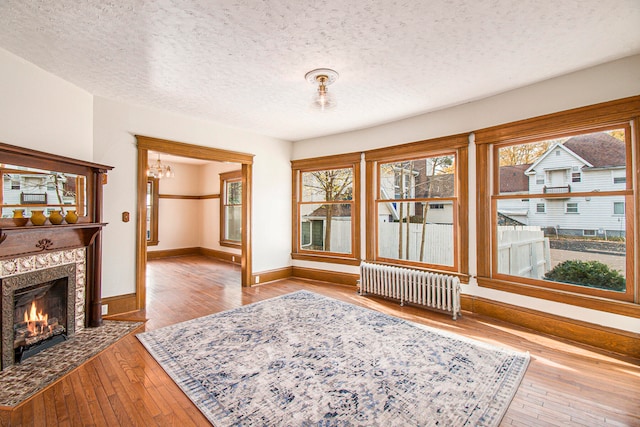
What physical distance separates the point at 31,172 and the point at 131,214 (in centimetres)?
124

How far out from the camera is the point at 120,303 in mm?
3812

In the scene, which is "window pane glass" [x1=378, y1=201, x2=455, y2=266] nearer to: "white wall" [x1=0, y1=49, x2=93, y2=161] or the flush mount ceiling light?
the flush mount ceiling light

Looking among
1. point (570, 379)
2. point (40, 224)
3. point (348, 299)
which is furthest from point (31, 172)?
point (570, 379)

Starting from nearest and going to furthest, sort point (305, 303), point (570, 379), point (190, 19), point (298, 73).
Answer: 1. point (190, 19)
2. point (570, 379)
3. point (298, 73)
4. point (305, 303)

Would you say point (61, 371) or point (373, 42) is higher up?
point (373, 42)

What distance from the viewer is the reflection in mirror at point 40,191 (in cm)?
261

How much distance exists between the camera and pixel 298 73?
10.0 ft

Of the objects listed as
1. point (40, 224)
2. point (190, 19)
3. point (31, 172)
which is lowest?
point (40, 224)

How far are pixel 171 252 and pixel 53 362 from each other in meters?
6.27

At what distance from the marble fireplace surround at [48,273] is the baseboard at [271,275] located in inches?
103

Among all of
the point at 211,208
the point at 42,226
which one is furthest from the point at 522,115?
the point at 211,208

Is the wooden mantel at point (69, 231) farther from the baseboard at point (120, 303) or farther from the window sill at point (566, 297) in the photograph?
the window sill at point (566, 297)

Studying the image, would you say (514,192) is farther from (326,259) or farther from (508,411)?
(326,259)

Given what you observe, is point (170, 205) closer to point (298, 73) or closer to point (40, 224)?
point (40, 224)
